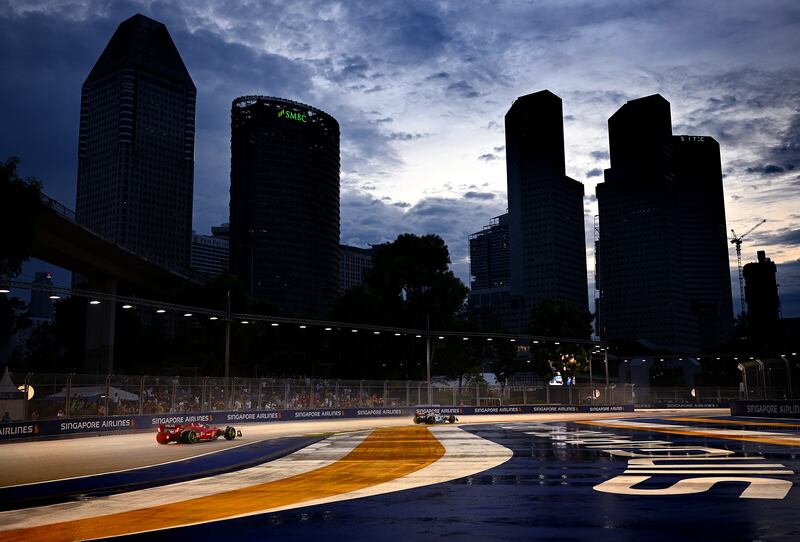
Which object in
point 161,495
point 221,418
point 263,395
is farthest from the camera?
point 263,395

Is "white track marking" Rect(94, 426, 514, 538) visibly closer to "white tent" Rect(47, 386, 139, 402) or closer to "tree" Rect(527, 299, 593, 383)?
"white tent" Rect(47, 386, 139, 402)

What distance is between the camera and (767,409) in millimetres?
50594

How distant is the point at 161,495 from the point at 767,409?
47920 millimetres

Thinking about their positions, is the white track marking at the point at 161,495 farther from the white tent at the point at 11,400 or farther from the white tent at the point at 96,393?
the white tent at the point at 96,393

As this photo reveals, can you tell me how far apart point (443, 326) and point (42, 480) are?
2800 inches

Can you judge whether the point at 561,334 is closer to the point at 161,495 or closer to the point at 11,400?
the point at 11,400

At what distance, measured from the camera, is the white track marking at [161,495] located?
464 inches

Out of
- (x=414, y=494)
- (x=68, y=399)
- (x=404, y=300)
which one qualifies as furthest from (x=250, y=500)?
(x=404, y=300)

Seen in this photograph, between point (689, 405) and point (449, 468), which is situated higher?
point (449, 468)

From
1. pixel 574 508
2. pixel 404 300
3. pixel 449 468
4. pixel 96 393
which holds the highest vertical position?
pixel 404 300

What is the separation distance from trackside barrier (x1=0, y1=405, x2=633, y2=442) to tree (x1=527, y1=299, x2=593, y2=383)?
60.1 ft

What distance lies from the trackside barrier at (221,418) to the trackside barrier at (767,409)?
1962 centimetres

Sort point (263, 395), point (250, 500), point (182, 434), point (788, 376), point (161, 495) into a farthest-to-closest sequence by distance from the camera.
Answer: point (263, 395) → point (788, 376) → point (182, 434) → point (161, 495) → point (250, 500)

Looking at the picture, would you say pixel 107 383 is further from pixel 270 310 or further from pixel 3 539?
pixel 270 310
